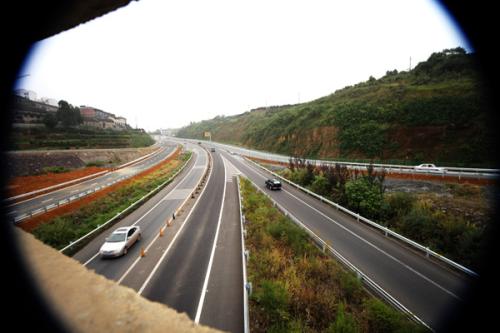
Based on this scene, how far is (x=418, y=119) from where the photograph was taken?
115 ft

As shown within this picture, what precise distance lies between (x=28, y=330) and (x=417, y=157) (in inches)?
1574

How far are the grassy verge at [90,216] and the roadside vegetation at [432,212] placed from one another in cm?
2171

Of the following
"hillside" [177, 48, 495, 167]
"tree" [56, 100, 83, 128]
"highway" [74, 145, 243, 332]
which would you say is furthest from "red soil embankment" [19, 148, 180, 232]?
"tree" [56, 100, 83, 128]

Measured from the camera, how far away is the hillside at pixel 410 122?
1158 inches

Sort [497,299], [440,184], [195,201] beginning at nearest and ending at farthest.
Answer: [497,299] → [440,184] → [195,201]

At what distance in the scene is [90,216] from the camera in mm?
19594

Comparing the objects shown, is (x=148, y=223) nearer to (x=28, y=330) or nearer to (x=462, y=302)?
(x=28, y=330)

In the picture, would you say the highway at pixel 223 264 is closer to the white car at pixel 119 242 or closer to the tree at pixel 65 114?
the white car at pixel 119 242

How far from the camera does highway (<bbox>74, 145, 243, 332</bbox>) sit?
9.01m

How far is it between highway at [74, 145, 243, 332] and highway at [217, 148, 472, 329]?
6.46m

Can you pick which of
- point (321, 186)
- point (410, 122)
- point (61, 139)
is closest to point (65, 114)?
point (61, 139)

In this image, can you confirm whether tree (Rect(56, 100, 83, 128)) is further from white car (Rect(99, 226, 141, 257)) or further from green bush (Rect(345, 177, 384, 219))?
green bush (Rect(345, 177, 384, 219))

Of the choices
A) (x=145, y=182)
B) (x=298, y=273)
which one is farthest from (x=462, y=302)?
(x=145, y=182)

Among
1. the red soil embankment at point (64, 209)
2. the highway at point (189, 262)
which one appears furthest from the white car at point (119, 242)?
the red soil embankment at point (64, 209)
